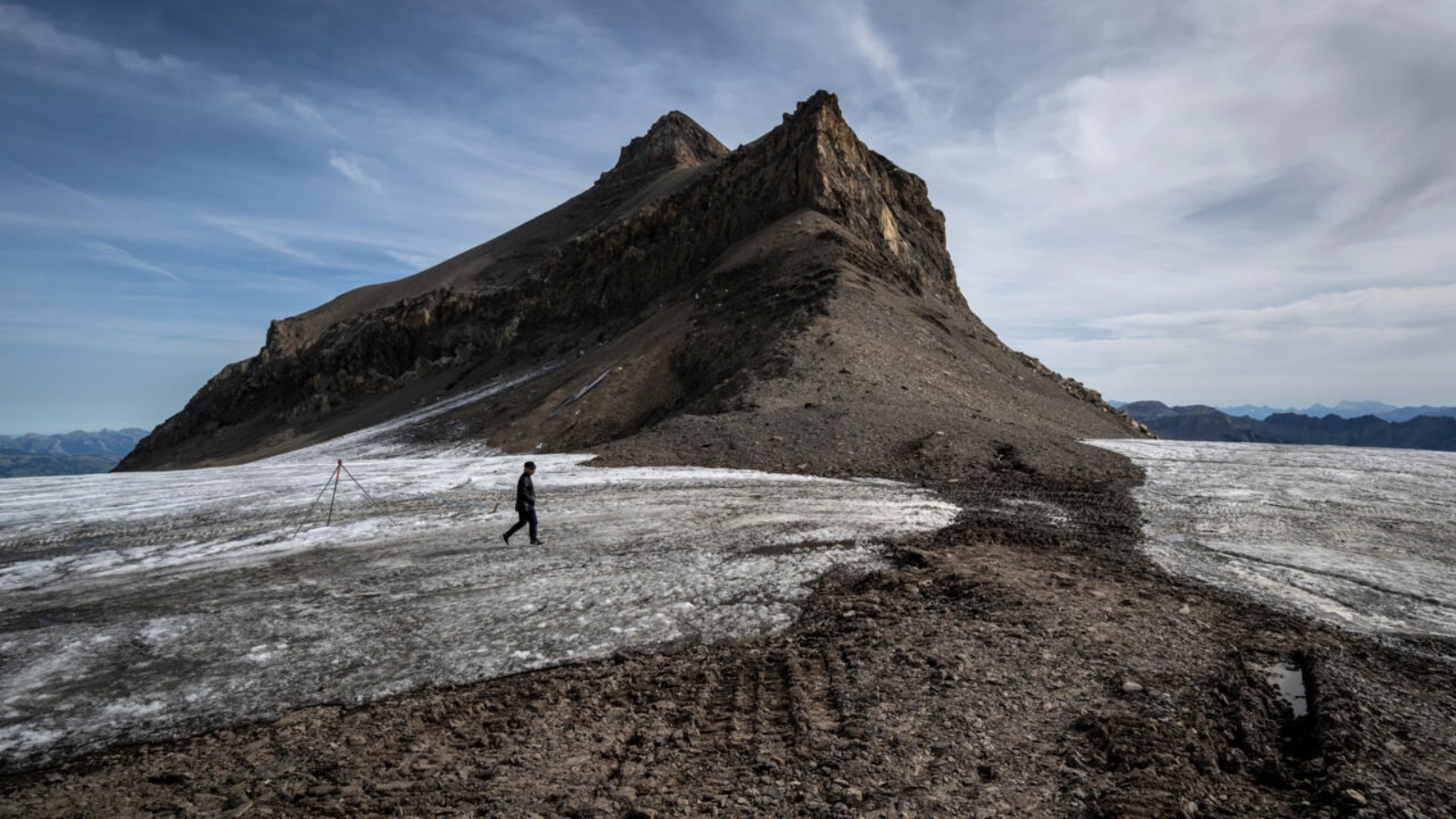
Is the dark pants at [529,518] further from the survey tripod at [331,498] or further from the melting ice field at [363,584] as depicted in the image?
the survey tripod at [331,498]

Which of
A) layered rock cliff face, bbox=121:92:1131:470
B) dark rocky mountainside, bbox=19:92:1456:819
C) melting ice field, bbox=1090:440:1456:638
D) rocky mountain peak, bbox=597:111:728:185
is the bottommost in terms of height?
dark rocky mountainside, bbox=19:92:1456:819

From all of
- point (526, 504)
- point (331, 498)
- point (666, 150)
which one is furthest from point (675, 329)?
point (666, 150)

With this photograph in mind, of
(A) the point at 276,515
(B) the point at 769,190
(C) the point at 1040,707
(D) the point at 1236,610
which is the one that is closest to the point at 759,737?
(C) the point at 1040,707

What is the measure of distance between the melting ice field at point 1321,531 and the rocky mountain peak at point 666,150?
81.7 m

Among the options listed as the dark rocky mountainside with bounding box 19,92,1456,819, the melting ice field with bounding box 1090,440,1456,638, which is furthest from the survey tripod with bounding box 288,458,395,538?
the melting ice field with bounding box 1090,440,1456,638

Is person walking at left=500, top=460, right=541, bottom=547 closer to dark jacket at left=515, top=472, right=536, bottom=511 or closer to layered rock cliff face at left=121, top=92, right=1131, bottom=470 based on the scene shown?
dark jacket at left=515, top=472, right=536, bottom=511

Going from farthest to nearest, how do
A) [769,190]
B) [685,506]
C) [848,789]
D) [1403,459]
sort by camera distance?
[769,190], [1403,459], [685,506], [848,789]

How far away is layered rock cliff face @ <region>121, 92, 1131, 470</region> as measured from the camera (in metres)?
28.6

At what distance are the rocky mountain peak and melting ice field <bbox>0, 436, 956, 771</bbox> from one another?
8251 cm

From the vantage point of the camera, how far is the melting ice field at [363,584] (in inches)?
277

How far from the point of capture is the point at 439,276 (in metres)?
84.1

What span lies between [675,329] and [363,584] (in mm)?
26300

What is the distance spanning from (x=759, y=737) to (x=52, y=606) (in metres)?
10.3

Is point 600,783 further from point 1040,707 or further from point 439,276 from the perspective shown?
point 439,276
